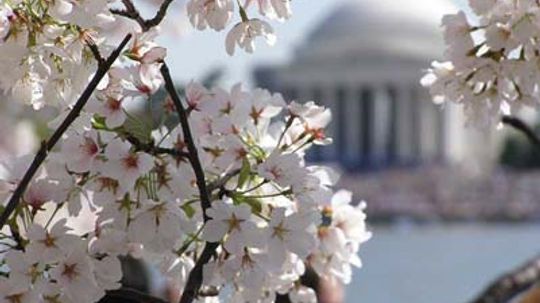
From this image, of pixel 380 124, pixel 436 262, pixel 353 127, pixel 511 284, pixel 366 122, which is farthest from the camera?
pixel 366 122

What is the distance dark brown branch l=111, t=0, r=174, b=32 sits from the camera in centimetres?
119

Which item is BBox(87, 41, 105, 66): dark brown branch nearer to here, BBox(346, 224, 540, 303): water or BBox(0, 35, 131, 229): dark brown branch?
BBox(0, 35, 131, 229): dark brown branch

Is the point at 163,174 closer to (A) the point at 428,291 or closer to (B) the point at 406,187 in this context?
(A) the point at 428,291

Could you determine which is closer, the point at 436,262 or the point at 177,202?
the point at 177,202

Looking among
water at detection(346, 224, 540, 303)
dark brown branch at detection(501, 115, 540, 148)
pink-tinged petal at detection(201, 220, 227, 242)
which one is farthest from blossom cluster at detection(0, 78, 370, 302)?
water at detection(346, 224, 540, 303)

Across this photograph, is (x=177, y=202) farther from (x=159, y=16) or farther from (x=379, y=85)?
(x=379, y=85)

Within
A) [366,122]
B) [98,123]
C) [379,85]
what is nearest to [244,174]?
[98,123]

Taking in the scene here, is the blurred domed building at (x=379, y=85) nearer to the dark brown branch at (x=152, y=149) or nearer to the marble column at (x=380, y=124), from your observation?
the marble column at (x=380, y=124)

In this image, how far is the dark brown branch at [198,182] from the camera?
117cm

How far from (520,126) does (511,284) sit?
1.48 ft

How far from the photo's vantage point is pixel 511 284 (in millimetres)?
2135

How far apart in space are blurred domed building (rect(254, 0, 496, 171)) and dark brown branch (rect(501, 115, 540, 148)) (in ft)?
158

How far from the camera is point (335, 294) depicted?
3.34 metres

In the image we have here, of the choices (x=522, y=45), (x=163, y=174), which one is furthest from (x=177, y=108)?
(x=522, y=45)
